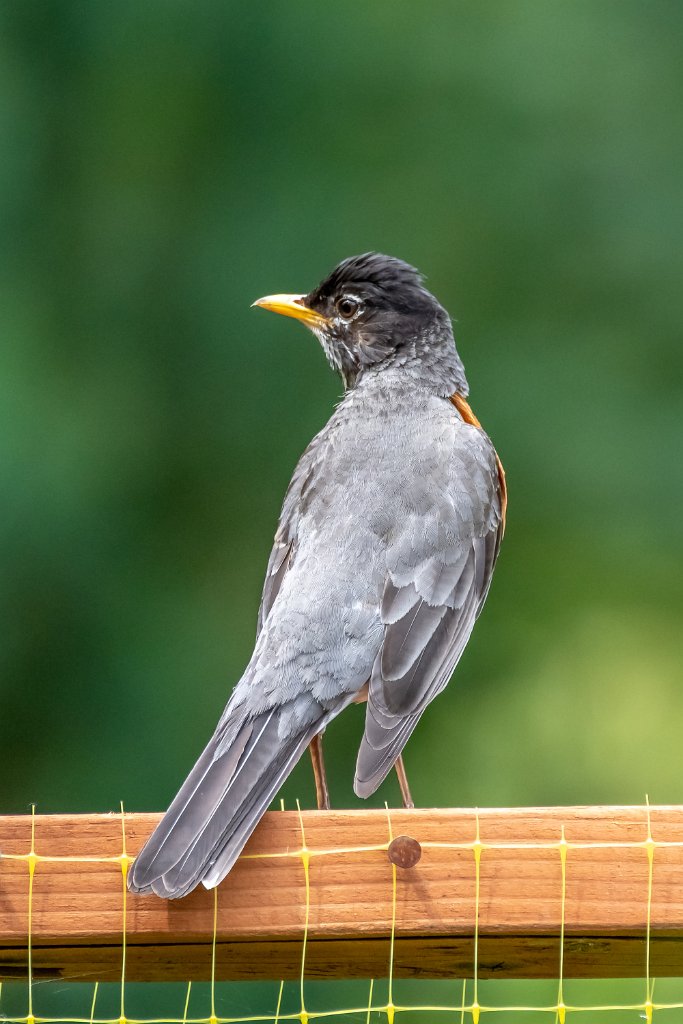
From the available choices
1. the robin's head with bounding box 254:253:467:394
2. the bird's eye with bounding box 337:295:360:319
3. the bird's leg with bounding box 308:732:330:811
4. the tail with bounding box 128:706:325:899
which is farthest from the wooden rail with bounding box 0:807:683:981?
the bird's eye with bounding box 337:295:360:319

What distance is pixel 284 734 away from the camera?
2650mm

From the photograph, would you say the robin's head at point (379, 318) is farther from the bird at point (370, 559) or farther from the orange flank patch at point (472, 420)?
the orange flank patch at point (472, 420)

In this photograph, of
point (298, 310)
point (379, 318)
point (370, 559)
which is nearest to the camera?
point (370, 559)

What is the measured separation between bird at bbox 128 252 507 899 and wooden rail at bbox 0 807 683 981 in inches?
7.3

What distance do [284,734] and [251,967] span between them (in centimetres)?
69

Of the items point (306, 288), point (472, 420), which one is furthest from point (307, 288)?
point (472, 420)

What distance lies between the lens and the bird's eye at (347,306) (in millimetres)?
4379

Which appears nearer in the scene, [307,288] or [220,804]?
[220,804]

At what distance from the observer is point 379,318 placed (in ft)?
14.3

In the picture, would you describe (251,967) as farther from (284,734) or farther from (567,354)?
(567,354)

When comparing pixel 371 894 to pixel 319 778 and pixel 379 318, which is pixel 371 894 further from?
pixel 379 318

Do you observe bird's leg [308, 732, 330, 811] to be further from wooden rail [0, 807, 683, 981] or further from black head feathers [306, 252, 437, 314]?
black head feathers [306, 252, 437, 314]

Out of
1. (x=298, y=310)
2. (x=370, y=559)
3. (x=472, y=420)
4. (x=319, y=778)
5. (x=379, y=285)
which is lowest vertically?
(x=319, y=778)

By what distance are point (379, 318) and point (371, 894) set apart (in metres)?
2.70
